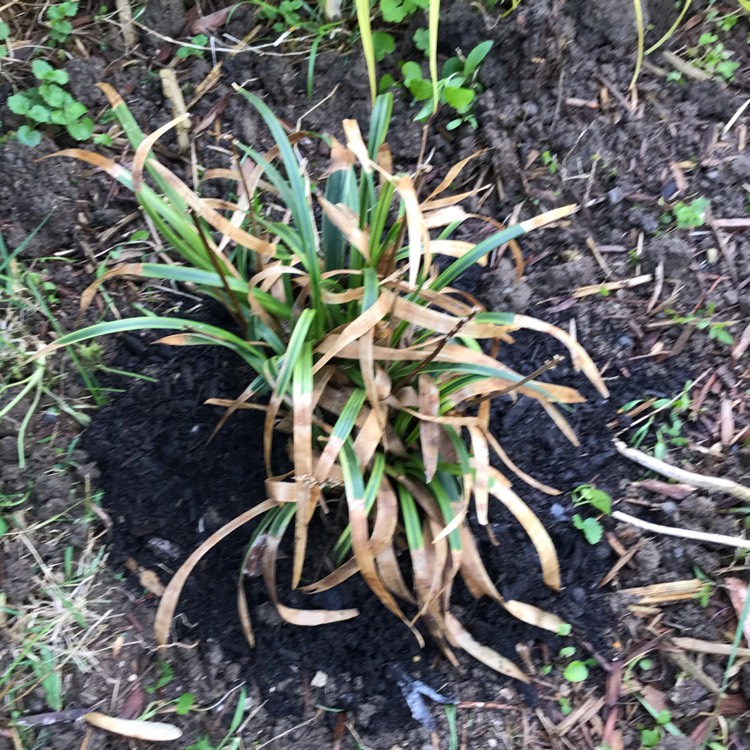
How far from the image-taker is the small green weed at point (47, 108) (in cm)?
172

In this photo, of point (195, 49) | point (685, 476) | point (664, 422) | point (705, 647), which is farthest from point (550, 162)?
point (705, 647)

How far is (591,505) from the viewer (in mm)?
1711

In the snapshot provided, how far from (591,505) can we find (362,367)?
79 centimetres

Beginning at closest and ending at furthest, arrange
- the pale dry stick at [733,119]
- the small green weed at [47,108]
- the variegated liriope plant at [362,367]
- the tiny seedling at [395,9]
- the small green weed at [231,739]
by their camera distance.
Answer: the variegated liriope plant at [362,367] < the small green weed at [231,739] < the small green weed at [47,108] < the tiny seedling at [395,9] < the pale dry stick at [733,119]

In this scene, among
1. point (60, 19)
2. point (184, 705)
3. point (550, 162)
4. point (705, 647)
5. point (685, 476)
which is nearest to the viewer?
point (184, 705)

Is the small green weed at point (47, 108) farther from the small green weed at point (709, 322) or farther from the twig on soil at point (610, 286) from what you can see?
the small green weed at point (709, 322)

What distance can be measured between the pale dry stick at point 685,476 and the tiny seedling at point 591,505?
13 centimetres

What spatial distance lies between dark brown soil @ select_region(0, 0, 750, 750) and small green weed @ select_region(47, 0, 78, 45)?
9 centimetres

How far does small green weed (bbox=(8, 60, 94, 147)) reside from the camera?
1721mm

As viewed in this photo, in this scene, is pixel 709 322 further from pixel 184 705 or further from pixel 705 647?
pixel 184 705

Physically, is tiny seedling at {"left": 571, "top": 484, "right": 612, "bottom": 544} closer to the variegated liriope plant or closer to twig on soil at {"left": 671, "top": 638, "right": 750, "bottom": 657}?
the variegated liriope plant

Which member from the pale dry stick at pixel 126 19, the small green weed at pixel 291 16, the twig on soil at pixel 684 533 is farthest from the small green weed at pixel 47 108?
the twig on soil at pixel 684 533

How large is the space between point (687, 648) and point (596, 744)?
31 cm

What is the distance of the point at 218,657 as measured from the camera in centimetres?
154
